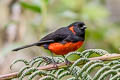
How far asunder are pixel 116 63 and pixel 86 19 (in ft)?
7.27

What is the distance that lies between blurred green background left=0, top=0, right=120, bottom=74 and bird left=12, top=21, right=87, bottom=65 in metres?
0.63

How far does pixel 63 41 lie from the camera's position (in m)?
2.69

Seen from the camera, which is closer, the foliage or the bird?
the foliage

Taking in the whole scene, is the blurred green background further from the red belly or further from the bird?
the red belly

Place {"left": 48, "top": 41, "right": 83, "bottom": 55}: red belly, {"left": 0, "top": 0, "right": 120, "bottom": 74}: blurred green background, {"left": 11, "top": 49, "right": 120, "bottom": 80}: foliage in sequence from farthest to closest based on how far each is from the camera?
1. {"left": 0, "top": 0, "right": 120, "bottom": 74}: blurred green background
2. {"left": 48, "top": 41, "right": 83, "bottom": 55}: red belly
3. {"left": 11, "top": 49, "right": 120, "bottom": 80}: foliage

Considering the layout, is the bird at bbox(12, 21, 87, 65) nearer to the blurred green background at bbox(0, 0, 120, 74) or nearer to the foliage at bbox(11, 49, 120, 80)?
the blurred green background at bbox(0, 0, 120, 74)

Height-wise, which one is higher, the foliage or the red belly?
the foliage

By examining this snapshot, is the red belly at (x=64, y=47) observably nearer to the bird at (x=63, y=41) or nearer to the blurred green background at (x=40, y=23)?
the bird at (x=63, y=41)

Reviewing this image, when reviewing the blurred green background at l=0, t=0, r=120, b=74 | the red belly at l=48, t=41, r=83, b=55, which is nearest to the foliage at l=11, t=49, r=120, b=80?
the red belly at l=48, t=41, r=83, b=55

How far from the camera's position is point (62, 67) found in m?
1.81

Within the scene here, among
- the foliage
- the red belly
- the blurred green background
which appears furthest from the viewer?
the blurred green background

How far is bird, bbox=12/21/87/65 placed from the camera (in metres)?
2.61

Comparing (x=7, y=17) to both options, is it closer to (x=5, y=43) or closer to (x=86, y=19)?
(x=5, y=43)

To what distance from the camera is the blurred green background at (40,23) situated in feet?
11.5
